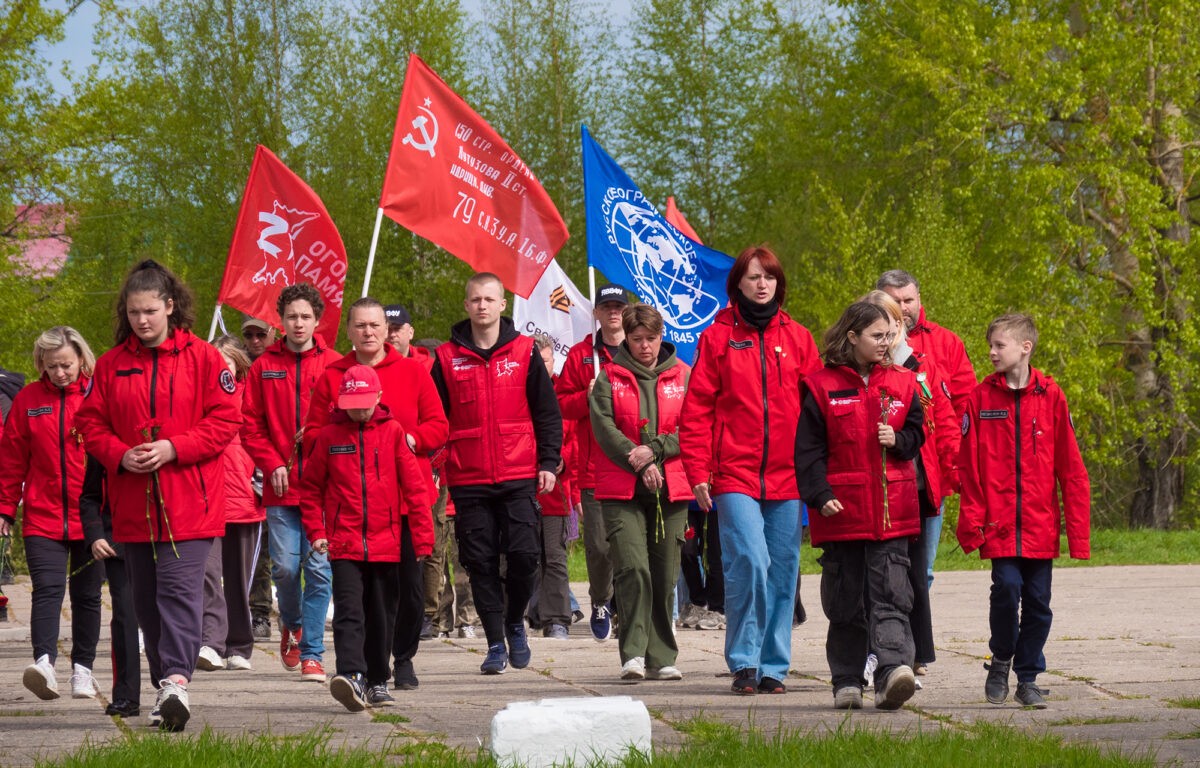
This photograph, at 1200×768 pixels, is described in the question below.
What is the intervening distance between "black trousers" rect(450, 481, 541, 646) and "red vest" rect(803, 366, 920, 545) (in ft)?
7.51

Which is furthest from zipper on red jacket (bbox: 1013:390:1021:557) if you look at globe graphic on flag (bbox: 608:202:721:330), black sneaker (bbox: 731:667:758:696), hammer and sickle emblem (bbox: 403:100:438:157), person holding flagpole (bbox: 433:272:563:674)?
hammer and sickle emblem (bbox: 403:100:438:157)

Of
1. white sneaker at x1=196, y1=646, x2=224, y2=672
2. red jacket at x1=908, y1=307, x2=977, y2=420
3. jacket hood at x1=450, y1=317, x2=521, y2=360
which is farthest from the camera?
white sneaker at x1=196, y1=646, x2=224, y2=672

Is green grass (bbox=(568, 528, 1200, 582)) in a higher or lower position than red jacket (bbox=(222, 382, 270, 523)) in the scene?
lower

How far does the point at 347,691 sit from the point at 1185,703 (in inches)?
150

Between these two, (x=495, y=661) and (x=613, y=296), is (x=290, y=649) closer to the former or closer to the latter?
(x=495, y=661)

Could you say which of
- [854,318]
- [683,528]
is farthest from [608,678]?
[854,318]

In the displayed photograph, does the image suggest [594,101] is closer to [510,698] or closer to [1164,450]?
[1164,450]

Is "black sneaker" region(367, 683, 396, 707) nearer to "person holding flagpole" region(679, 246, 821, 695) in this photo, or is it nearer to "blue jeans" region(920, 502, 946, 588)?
"person holding flagpole" region(679, 246, 821, 695)

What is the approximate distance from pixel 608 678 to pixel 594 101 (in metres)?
30.2

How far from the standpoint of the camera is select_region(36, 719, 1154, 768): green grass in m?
5.63

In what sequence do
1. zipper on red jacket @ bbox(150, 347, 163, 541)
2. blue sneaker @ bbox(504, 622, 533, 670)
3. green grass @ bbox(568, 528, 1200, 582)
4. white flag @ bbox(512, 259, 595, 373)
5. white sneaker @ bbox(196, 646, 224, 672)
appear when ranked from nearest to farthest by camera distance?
zipper on red jacket @ bbox(150, 347, 163, 541)
blue sneaker @ bbox(504, 622, 533, 670)
white sneaker @ bbox(196, 646, 224, 672)
white flag @ bbox(512, 259, 595, 373)
green grass @ bbox(568, 528, 1200, 582)

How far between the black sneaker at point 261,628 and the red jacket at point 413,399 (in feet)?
12.4

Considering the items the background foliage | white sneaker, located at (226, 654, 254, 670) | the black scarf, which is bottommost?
white sneaker, located at (226, 654, 254, 670)

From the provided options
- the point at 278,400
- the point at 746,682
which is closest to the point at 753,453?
the point at 746,682
